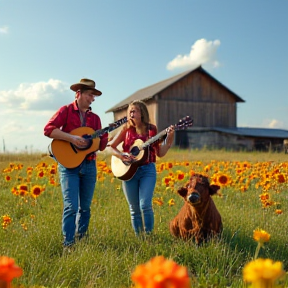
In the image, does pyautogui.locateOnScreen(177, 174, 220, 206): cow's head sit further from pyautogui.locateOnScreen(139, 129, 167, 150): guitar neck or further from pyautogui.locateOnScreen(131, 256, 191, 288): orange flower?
pyautogui.locateOnScreen(131, 256, 191, 288): orange flower

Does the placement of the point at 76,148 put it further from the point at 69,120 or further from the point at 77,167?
the point at 69,120

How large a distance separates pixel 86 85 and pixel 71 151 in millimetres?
804

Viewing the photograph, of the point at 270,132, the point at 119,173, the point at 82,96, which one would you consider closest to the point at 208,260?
the point at 119,173

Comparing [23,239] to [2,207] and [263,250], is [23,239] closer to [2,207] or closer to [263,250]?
[2,207]

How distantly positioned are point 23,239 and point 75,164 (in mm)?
983

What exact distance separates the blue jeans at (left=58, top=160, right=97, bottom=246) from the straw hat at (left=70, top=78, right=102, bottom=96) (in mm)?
841

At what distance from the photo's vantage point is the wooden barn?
31.1 meters

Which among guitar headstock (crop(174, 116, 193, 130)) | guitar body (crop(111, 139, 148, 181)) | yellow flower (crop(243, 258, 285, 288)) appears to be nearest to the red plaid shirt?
guitar body (crop(111, 139, 148, 181))

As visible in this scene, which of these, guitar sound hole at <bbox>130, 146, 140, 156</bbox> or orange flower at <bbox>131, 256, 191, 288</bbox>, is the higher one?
guitar sound hole at <bbox>130, 146, 140, 156</bbox>

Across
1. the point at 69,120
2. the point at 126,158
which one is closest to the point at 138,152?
the point at 126,158

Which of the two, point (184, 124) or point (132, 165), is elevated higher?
point (184, 124)

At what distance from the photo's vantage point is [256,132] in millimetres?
33031

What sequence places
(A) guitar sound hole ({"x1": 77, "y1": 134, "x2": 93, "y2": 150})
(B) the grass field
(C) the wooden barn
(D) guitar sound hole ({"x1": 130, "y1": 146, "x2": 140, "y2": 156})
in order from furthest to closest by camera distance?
1. (C) the wooden barn
2. (D) guitar sound hole ({"x1": 130, "y1": 146, "x2": 140, "y2": 156})
3. (A) guitar sound hole ({"x1": 77, "y1": 134, "x2": 93, "y2": 150})
4. (B) the grass field

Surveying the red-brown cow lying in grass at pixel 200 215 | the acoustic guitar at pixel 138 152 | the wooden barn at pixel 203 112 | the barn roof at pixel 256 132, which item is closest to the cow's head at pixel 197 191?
the red-brown cow lying in grass at pixel 200 215
